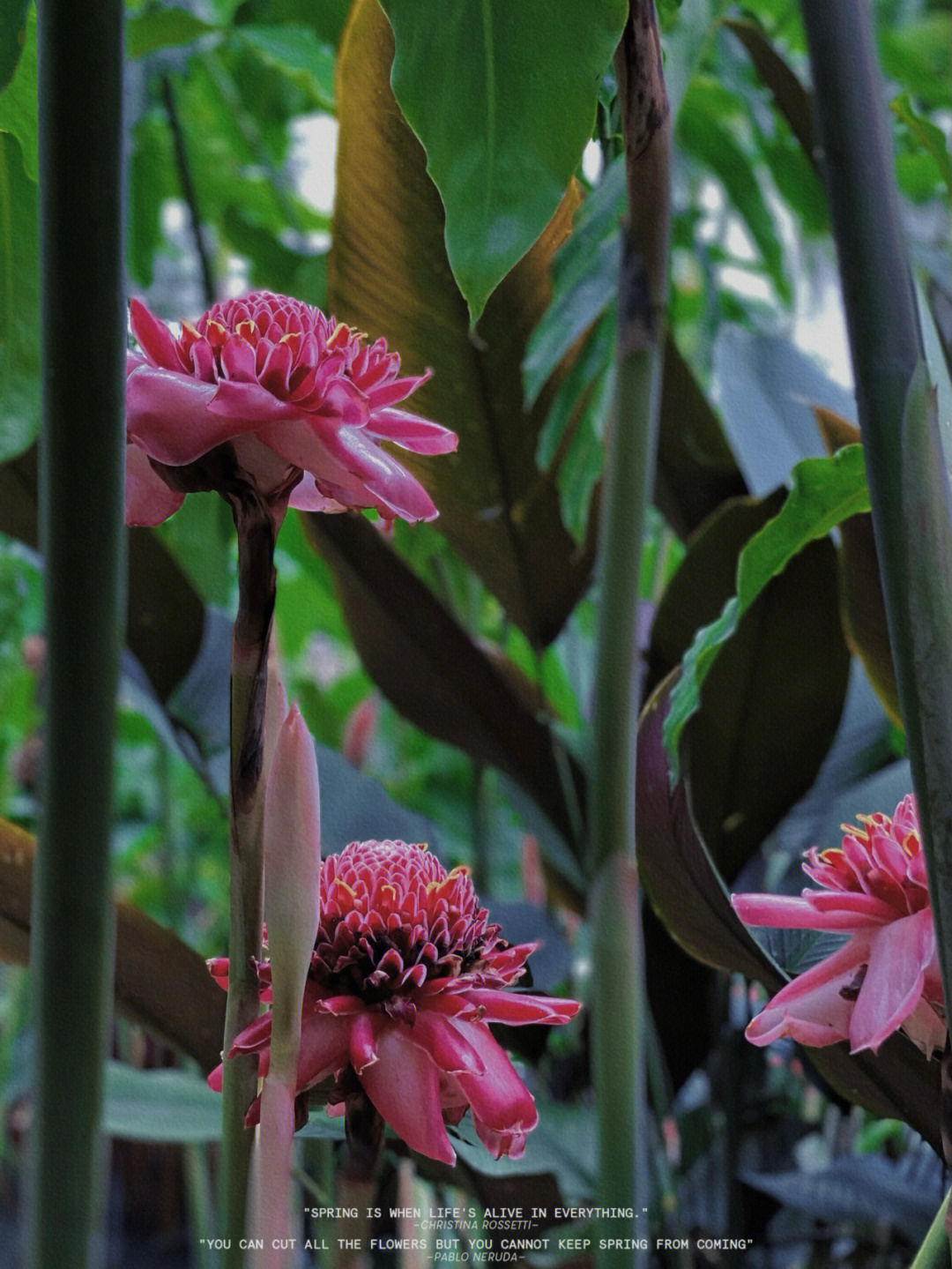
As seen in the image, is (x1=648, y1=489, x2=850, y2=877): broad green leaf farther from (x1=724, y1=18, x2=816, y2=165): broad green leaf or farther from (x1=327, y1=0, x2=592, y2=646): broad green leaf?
(x1=724, y1=18, x2=816, y2=165): broad green leaf

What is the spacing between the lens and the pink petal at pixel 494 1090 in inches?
5.8

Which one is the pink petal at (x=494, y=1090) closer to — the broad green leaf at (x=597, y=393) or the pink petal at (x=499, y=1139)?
the pink petal at (x=499, y=1139)

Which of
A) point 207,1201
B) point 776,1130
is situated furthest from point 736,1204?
point 207,1201

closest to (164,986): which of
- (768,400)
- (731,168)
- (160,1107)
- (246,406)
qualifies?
(160,1107)

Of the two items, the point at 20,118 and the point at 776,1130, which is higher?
the point at 20,118

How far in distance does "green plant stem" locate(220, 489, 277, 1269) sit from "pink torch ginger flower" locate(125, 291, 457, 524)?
1 centimetres

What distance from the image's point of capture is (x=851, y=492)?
20 cm

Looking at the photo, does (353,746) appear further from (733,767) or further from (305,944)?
(305,944)

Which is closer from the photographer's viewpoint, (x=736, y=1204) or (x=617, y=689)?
(x=617, y=689)

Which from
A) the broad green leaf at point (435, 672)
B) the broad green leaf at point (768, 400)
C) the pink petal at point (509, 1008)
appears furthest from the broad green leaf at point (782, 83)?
the pink petal at point (509, 1008)

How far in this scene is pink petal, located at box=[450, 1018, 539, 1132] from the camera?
15 centimetres

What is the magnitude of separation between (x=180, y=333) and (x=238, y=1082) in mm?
97

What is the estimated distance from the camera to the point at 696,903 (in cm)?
20

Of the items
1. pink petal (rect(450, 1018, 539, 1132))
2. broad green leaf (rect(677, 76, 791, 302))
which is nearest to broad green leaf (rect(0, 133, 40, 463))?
pink petal (rect(450, 1018, 539, 1132))
